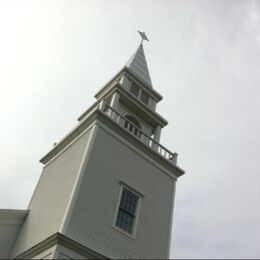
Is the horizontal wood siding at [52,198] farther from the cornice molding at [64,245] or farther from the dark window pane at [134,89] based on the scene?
the dark window pane at [134,89]

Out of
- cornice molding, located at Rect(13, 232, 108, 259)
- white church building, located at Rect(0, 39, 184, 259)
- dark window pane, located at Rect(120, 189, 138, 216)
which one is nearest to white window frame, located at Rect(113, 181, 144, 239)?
white church building, located at Rect(0, 39, 184, 259)

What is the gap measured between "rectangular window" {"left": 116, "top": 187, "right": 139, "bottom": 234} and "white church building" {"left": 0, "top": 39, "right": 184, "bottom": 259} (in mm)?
45

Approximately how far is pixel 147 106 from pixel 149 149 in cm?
426

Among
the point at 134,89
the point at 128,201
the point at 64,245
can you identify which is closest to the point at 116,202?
the point at 128,201

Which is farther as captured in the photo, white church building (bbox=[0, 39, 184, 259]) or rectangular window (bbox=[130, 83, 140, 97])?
rectangular window (bbox=[130, 83, 140, 97])

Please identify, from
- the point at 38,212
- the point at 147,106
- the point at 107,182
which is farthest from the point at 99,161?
the point at 147,106

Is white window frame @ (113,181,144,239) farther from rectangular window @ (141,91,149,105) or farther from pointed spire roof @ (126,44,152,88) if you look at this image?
pointed spire roof @ (126,44,152,88)

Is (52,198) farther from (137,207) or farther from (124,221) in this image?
(137,207)

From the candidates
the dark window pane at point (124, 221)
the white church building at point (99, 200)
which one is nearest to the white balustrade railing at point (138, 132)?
the white church building at point (99, 200)

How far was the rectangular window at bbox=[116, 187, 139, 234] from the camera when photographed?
57.1 feet

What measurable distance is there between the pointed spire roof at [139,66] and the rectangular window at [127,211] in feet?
32.5

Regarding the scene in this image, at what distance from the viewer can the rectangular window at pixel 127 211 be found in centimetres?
1740

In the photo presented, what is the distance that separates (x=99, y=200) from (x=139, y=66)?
1379cm

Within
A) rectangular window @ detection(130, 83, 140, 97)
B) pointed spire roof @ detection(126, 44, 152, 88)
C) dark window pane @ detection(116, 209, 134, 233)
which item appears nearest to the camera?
dark window pane @ detection(116, 209, 134, 233)
